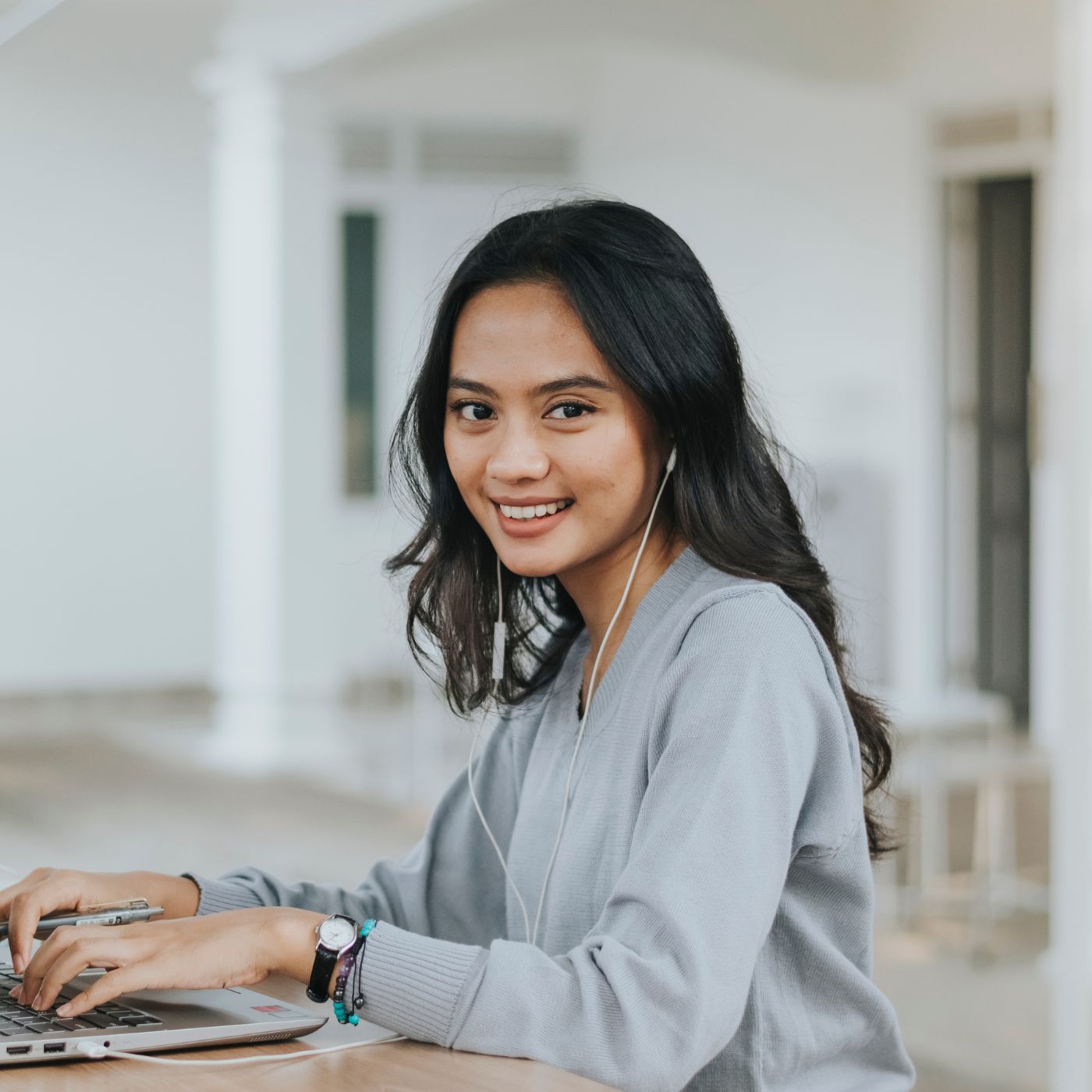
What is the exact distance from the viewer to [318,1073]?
3.17 ft

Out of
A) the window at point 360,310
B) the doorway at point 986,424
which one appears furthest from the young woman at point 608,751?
the window at point 360,310

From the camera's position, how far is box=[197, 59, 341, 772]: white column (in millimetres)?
5066

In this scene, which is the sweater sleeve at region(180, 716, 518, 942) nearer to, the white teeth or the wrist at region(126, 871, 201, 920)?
the wrist at region(126, 871, 201, 920)

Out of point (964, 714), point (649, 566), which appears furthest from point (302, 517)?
point (649, 566)

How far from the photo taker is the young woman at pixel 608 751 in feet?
3.32

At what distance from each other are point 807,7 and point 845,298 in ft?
2.80

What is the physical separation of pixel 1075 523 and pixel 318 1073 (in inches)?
88.1

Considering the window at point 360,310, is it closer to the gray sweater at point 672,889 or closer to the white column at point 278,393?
the white column at point 278,393

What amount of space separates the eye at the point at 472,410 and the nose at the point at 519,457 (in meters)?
0.05

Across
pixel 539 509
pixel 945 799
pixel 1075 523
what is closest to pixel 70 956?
pixel 539 509

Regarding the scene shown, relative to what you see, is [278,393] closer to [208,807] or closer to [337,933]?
[208,807]

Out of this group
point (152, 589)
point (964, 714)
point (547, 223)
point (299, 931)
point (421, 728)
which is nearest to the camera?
point (299, 931)

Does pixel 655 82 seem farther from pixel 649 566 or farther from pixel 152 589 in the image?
pixel 649 566

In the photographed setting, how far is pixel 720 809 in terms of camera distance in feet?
3.42
